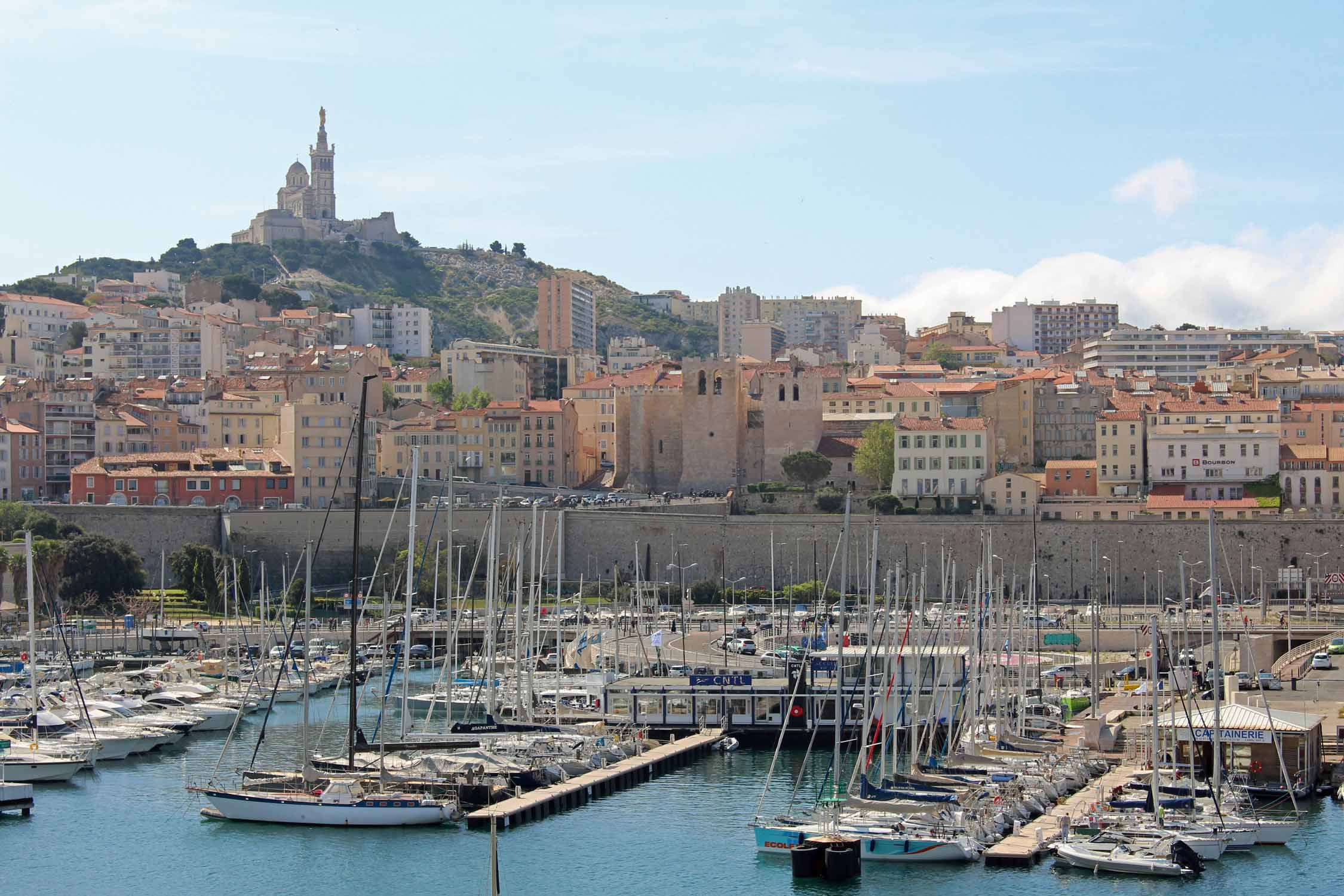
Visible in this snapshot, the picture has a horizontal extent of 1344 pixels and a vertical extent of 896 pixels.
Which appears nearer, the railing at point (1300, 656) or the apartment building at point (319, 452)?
the railing at point (1300, 656)

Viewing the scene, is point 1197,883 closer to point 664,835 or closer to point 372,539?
point 664,835

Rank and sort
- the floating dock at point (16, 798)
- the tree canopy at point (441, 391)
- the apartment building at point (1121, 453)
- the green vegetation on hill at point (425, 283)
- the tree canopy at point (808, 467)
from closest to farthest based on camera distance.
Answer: the floating dock at point (16, 798)
the apartment building at point (1121, 453)
the tree canopy at point (808, 467)
the tree canopy at point (441, 391)
the green vegetation on hill at point (425, 283)

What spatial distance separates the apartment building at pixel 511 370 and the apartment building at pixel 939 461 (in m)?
28.2

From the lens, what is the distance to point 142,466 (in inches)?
2886

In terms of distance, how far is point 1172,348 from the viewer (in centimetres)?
11119

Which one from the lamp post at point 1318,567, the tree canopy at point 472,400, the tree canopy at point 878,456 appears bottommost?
the lamp post at point 1318,567

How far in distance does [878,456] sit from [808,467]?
117 inches

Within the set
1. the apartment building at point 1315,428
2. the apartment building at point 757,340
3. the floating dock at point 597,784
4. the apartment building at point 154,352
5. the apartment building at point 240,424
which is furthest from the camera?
the apartment building at point 757,340

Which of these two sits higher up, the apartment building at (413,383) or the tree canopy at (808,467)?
the apartment building at (413,383)

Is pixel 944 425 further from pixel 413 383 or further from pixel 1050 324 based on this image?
pixel 1050 324

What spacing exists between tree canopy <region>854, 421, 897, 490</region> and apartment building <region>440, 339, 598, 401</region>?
81.8 feet

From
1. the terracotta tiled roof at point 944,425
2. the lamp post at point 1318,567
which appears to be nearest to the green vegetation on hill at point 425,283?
the terracotta tiled roof at point 944,425

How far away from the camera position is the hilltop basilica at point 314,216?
16512 centimetres

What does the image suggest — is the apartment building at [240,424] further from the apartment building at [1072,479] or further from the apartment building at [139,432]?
the apartment building at [1072,479]
